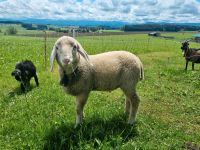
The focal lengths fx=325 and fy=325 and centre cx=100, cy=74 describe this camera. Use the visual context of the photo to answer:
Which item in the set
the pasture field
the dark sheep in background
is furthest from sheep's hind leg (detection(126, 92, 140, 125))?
the dark sheep in background

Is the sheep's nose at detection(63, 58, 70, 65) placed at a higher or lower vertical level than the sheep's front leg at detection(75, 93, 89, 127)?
higher

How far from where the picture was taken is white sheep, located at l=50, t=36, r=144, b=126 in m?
6.89

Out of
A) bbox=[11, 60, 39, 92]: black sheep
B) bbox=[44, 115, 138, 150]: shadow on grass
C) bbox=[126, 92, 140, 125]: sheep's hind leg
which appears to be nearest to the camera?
bbox=[44, 115, 138, 150]: shadow on grass

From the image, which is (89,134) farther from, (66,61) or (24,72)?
(24,72)

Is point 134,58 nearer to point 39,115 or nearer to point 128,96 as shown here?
point 128,96

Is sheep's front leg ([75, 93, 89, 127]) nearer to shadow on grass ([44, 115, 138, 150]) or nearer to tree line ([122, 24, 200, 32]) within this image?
shadow on grass ([44, 115, 138, 150])

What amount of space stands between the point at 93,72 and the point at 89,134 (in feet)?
4.85

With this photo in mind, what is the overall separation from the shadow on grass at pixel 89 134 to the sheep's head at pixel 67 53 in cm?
135

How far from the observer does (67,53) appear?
21.5 ft

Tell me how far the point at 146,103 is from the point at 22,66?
477cm

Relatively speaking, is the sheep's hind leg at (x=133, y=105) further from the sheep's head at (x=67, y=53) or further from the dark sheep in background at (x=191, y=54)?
the dark sheep in background at (x=191, y=54)

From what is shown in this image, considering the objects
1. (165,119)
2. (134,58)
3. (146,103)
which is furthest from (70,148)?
(146,103)

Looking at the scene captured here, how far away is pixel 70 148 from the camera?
6.59 metres

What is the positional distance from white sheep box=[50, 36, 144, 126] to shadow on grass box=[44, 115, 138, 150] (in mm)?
352
